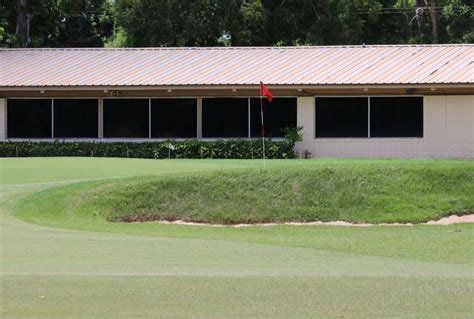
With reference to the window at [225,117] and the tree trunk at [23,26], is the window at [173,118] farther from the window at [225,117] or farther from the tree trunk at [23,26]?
the tree trunk at [23,26]

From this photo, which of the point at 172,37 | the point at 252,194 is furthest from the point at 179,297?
the point at 172,37

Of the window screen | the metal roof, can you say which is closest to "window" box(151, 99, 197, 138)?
the metal roof

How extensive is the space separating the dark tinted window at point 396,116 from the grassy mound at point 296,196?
1127 cm

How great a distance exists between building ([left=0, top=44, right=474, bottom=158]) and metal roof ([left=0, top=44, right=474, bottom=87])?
0.21 ft

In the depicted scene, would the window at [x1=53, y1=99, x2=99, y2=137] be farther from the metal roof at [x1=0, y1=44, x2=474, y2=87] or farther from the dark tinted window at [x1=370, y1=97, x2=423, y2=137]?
the dark tinted window at [x1=370, y1=97, x2=423, y2=137]

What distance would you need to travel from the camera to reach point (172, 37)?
49.3 meters

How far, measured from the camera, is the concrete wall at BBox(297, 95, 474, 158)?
32719 millimetres

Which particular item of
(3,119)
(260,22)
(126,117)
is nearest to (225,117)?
(126,117)

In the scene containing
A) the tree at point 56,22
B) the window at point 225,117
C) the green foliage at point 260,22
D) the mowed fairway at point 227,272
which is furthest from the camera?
the tree at point 56,22

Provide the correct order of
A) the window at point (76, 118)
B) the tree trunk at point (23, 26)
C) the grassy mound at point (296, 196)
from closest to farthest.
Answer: the grassy mound at point (296, 196)
the window at point (76, 118)
the tree trunk at point (23, 26)

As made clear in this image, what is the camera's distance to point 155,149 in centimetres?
3344

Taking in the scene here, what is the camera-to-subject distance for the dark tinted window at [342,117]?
110 feet

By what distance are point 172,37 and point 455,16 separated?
14493 millimetres

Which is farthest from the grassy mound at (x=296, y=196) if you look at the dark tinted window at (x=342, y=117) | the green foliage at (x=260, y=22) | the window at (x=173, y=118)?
the green foliage at (x=260, y=22)
